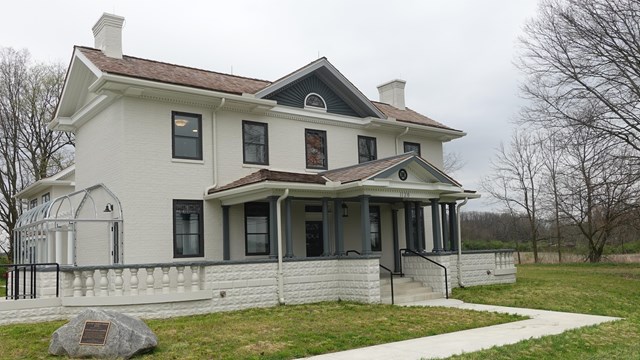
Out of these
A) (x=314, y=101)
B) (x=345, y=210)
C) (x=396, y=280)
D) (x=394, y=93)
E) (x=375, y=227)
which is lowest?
(x=396, y=280)

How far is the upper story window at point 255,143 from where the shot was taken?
17.4 meters

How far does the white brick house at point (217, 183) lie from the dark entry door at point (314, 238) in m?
0.05

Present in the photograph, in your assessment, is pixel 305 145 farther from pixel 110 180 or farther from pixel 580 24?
pixel 580 24

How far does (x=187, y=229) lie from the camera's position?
16.0 metres

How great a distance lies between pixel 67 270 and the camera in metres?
12.5

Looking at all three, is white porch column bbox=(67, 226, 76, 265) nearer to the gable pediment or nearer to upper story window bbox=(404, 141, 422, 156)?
the gable pediment

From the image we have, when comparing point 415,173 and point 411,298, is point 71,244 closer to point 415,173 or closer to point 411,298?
point 411,298

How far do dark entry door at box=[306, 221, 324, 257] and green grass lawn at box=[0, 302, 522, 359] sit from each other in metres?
4.65

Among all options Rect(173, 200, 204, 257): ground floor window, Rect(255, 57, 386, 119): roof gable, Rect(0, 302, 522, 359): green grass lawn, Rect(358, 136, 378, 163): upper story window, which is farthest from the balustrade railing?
Rect(358, 136, 378, 163): upper story window

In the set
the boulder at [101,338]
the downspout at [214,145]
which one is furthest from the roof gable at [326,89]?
the boulder at [101,338]

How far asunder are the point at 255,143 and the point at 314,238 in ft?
12.2

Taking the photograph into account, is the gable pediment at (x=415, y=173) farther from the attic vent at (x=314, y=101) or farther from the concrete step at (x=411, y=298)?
the attic vent at (x=314, y=101)

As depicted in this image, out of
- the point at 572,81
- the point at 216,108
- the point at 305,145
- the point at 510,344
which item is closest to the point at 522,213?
the point at 572,81

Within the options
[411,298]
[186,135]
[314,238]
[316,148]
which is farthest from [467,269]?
[186,135]
